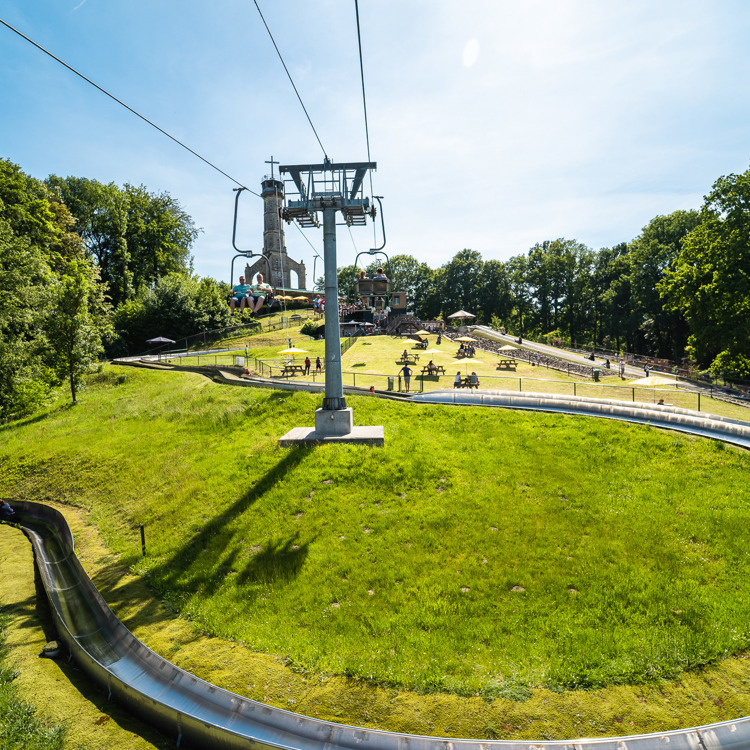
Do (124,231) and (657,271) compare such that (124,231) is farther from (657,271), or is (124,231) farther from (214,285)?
(657,271)

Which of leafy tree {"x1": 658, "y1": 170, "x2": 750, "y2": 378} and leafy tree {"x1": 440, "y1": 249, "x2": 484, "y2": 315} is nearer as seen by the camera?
leafy tree {"x1": 658, "y1": 170, "x2": 750, "y2": 378}

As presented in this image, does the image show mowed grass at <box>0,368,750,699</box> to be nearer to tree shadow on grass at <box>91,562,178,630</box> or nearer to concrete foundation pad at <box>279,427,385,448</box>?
tree shadow on grass at <box>91,562,178,630</box>

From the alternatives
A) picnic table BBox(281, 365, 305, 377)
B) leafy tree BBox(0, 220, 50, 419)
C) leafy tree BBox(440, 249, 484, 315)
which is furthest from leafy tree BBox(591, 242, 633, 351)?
leafy tree BBox(0, 220, 50, 419)

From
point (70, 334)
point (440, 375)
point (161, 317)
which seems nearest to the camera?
point (440, 375)

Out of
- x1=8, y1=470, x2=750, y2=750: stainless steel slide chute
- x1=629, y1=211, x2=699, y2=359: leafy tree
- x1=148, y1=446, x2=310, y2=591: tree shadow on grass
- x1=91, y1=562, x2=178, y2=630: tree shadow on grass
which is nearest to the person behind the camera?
x1=8, y1=470, x2=750, y2=750: stainless steel slide chute

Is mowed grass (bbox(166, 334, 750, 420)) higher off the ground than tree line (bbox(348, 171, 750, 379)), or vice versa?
tree line (bbox(348, 171, 750, 379))

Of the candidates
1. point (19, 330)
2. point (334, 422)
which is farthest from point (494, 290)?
point (334, 422)
